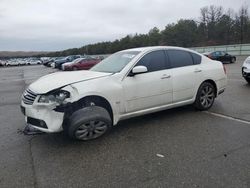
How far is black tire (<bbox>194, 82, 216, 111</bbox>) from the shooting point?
602 cm

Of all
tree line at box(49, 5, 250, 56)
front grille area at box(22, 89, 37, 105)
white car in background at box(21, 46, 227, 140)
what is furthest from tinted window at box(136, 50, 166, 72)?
tree line at box(49, 5, 250, 56)

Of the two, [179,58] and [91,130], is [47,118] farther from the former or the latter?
[179,58]

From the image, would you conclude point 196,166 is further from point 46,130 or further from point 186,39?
point 186,39

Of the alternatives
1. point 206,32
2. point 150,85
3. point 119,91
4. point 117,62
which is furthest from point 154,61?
point 206,32

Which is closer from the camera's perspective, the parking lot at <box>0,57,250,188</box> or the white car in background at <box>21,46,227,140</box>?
the parking lot at <box>0,57,250,188</box>

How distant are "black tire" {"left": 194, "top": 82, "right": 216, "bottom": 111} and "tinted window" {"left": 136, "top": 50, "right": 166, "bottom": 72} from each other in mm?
1218

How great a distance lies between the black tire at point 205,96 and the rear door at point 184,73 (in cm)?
21

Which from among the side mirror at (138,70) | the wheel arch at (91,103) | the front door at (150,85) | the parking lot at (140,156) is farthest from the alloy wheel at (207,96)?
the wheel arch at (91,103)

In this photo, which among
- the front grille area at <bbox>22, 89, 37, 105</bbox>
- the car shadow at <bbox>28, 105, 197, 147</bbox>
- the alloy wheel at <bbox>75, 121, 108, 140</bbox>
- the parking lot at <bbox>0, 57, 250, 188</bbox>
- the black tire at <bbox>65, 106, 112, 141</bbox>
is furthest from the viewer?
the car shadow at <bbox>28, 105, 197, 147</bbox>

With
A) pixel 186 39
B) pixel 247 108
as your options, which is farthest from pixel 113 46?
pixel 247 108

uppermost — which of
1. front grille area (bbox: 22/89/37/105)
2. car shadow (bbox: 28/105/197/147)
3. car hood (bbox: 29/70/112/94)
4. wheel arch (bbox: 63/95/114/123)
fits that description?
car hood (bbox: 29/70/112/94)

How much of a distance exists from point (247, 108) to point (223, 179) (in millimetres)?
3765

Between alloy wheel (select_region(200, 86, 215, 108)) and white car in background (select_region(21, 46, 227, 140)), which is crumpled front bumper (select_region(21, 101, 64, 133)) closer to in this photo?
white car in background (select_region(21, 46, 227, 140))

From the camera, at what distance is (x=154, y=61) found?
5340 mm
